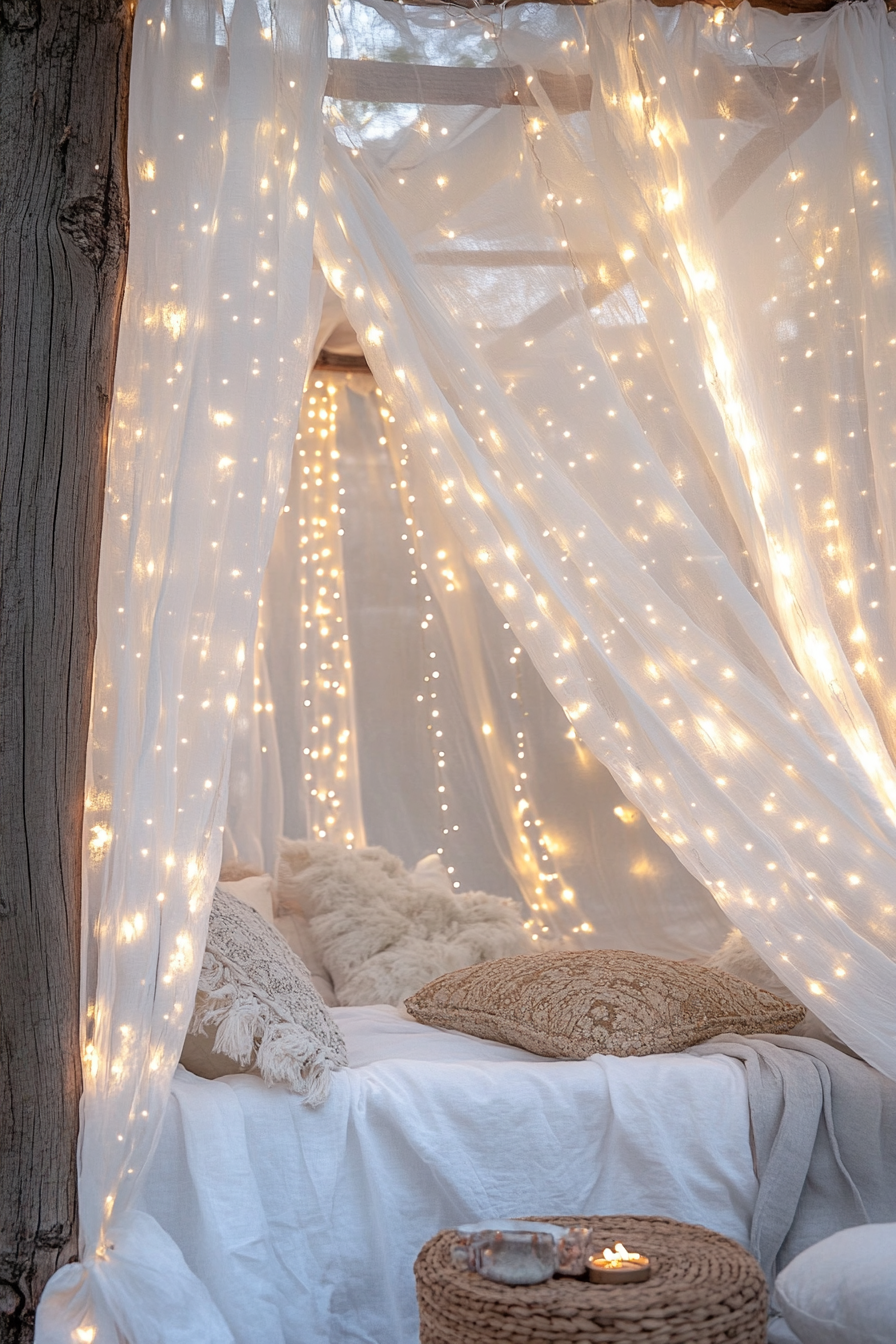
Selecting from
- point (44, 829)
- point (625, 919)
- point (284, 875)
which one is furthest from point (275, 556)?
point (44, 829)

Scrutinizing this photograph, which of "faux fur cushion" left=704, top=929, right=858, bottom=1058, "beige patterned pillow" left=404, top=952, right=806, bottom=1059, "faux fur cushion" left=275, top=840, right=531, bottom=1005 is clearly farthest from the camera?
"faux fur cushion" left=275, top=840, right=531, bottom=1005

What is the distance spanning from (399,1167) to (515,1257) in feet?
1.41

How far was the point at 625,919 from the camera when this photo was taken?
348 cm

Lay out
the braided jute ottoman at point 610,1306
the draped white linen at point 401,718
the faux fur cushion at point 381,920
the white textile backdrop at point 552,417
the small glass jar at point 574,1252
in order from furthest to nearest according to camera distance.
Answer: the draped white linen at point 401,718
the faux fur cushion at point 381,920
the white textile backdrop at point 552,417
the small glass jar at point 574,1252
the braided jute ottoman at point 610,1306

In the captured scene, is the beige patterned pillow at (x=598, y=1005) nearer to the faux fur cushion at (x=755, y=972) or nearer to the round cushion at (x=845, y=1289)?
the faux fur cushion at (x=755, y=972)

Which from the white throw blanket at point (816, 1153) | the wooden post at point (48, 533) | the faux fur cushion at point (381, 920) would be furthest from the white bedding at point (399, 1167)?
the faux fur cushion at point (381, 920)

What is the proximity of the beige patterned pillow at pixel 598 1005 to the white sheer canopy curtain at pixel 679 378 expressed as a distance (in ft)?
1.04

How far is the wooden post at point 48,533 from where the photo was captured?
5.61 ft

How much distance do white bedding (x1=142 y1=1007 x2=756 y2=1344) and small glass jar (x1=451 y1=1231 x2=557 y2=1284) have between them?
367mm

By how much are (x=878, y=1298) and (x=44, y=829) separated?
4.37 feet

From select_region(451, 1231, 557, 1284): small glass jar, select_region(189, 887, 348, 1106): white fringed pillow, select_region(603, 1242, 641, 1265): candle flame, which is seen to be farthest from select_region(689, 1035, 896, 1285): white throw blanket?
select_region(189, 887, 348, 1106): white fringed pillow

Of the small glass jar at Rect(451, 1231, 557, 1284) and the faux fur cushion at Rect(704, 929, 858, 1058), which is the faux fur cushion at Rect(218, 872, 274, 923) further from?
the small glass jar at Rect(451, 1231, 557, 1284)

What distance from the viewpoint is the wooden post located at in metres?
1.71

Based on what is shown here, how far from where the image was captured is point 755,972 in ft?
8.33
